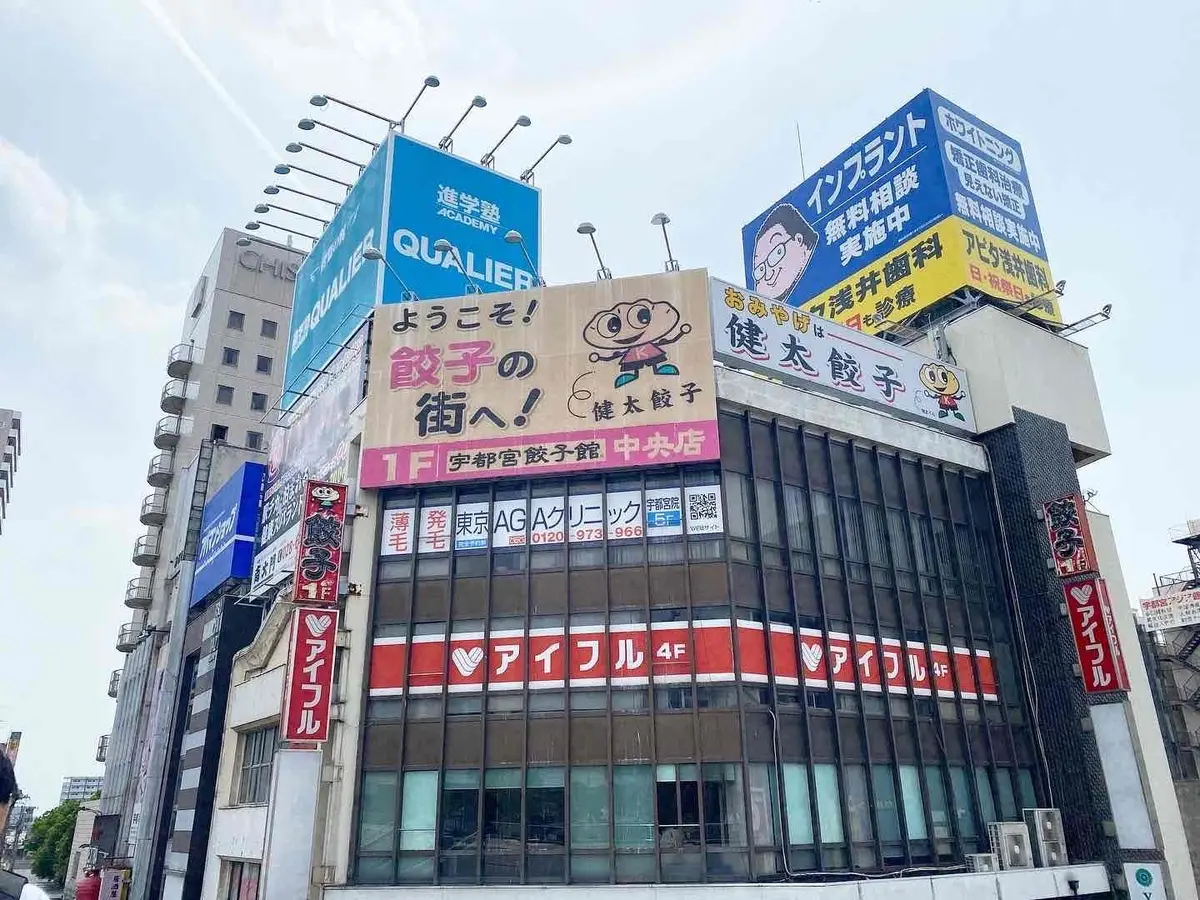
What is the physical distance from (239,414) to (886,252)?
160 feet

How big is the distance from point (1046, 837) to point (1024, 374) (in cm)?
1645

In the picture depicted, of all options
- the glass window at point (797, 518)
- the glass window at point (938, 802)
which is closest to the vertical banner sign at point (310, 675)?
the glass window at point (797, 518)

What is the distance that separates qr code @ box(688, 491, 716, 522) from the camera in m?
24.9

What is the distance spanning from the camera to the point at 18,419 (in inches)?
2670

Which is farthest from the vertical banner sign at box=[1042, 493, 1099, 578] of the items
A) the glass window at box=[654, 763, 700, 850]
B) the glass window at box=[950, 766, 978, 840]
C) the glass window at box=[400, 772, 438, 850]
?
the glass window at box=[400, 772, 438, 850]

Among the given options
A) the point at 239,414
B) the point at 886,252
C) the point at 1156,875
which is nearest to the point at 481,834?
the point at 1156,875

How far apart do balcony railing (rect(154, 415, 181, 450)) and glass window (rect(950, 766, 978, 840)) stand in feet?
189

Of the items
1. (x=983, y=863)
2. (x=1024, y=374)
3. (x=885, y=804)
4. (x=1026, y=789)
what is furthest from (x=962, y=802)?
(x=1024, y=374)

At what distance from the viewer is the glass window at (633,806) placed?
72.2ft

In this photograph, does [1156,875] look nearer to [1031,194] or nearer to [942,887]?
[942,887]

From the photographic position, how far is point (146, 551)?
61594 mm

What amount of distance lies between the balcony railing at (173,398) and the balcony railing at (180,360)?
53.1 inches

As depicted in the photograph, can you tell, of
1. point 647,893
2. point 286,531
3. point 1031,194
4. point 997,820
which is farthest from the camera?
point 1031,194

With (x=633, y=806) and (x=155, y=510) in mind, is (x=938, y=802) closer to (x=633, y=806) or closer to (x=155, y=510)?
(x=633, y=806)
